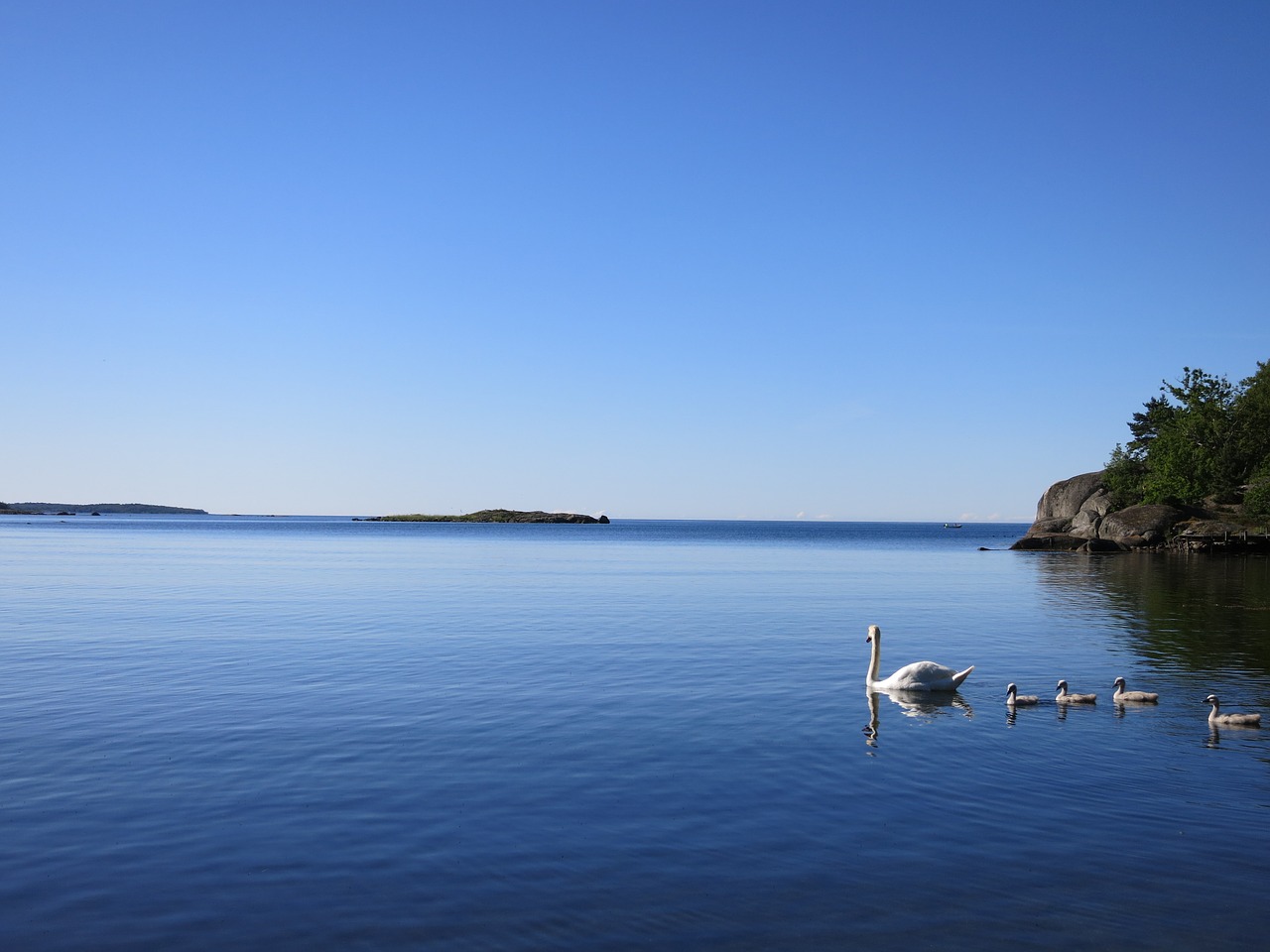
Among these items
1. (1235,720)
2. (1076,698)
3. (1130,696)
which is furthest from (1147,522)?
(1235,720)

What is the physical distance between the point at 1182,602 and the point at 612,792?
137ft

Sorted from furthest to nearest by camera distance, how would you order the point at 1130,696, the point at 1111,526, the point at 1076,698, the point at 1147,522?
the point at 1111,526 → the point at 1147,522 → the point at 1130,696 → the point at 1076,698

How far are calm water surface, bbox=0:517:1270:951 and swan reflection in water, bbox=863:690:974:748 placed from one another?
21 centimetres

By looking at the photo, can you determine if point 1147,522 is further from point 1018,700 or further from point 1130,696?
point 1018,700

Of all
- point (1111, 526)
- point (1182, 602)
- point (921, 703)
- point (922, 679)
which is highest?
point (1111, 526)

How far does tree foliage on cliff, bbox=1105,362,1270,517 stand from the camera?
10450 centimetres

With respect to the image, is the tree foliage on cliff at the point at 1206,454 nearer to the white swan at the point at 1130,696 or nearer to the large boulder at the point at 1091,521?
the large boulder at the point at 1091,521

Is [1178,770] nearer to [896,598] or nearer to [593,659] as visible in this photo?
[593,659]

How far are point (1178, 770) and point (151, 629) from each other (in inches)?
1222

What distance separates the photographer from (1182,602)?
47.0 m

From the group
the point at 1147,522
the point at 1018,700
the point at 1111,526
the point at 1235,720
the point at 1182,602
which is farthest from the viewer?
the point at 1111,526

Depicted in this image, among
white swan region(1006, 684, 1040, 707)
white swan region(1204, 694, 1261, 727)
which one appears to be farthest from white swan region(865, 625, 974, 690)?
white swan region(1204, 694, 1261, 727)

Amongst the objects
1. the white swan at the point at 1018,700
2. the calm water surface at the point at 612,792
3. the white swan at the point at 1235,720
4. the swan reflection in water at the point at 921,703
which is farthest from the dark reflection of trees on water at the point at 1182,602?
the swan reflection in water at the point at 921,703

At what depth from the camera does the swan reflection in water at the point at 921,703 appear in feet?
68.0
